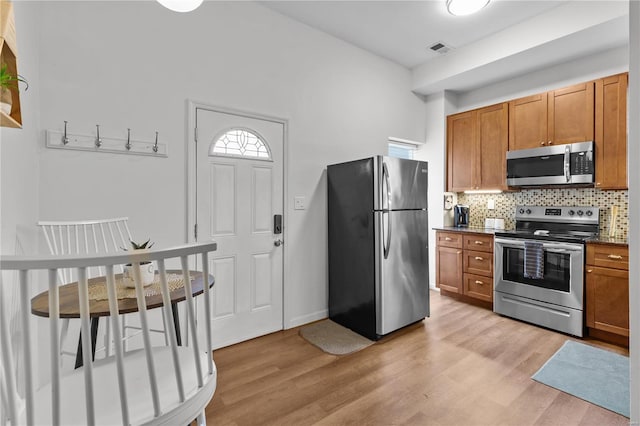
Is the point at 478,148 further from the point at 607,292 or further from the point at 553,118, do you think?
the point at 607,292

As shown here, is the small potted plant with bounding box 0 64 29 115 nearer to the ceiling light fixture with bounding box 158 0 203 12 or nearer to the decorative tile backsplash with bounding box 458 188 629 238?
the ceiling light fixture with bounding box 158 0 203 12

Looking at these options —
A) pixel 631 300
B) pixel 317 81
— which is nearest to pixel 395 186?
pixel 317 81

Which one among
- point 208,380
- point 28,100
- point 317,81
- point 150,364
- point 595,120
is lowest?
point 208,380

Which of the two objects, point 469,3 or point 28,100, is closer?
point 28,100

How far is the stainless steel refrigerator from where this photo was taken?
9.07 feet

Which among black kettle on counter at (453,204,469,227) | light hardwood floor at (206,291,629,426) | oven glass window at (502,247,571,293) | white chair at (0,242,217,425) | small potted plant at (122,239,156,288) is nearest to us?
white chair at (0,242,217,425)

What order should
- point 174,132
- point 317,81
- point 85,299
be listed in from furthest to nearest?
point 317,81 < point 174,132 < point 85,299

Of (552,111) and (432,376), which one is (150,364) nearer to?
(432,376)

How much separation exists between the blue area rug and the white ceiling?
2.83 metres

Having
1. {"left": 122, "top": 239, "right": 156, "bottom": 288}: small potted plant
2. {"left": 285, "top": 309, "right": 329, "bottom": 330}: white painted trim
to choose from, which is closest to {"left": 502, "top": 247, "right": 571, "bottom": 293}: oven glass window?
{"left": 285, "top": 309, "right": 329, "bottom": 330}: white painted trim

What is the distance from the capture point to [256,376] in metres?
2.19

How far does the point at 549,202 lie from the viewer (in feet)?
11.8

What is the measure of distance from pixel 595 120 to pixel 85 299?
13.6 feet

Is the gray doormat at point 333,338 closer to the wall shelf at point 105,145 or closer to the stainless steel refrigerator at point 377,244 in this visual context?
the stainless steel refrigerator at point 377,244
